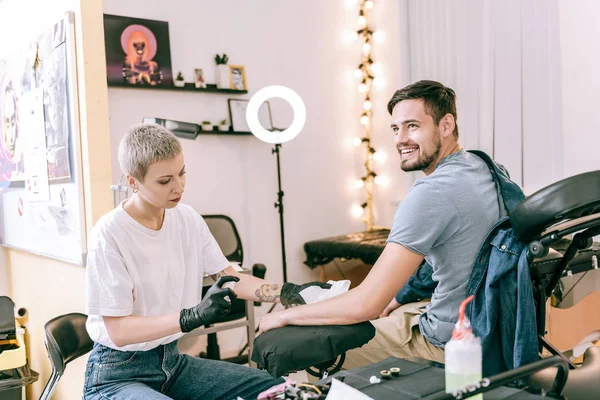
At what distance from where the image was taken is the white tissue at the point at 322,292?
1587 mm

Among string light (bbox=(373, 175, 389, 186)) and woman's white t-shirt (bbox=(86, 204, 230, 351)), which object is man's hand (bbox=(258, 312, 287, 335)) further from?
string light (bbox=(373, 175, 389, 186))

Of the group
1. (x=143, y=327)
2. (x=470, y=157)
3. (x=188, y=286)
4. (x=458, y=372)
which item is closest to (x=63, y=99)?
(x=188, y=286)

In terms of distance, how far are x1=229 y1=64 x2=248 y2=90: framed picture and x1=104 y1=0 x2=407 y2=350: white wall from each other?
7 cm

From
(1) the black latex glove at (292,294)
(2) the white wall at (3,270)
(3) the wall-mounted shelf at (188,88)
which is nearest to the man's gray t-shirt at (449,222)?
(1) the black latex glove at (292,294)

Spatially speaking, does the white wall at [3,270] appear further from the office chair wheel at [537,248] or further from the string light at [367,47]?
the office chair wheel at [537,248]

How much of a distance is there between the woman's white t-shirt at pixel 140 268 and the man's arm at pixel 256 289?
152mm

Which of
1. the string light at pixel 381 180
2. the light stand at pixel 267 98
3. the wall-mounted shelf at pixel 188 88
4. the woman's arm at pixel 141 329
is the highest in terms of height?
the wall-mounted shelf at pixel 188 88

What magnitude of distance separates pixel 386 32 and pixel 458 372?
397 cm

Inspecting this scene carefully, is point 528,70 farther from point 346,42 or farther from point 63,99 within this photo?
point 63,99

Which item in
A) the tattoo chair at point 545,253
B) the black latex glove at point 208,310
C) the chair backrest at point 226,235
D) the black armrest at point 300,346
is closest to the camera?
the tattoo chair at point 545,253

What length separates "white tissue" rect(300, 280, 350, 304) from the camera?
1587 mm

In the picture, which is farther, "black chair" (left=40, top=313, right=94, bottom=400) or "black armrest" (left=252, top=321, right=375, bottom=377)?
"black chair" (left=40, top=313, right=94, bottom=400)

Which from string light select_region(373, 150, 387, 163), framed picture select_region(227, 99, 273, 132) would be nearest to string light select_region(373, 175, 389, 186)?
string light select_region(373, 150, 387, 163)

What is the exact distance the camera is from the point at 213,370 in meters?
1.64
